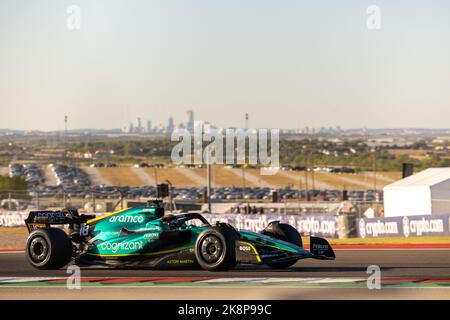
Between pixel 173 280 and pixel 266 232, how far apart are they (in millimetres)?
2605

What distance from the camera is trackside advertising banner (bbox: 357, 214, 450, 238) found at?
30.4 meters

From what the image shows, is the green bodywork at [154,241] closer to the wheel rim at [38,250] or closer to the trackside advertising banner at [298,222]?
the wheel rim at [38,250]

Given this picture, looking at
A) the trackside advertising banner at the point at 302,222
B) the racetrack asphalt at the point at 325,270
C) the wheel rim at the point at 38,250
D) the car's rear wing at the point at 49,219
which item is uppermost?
the car's rear wing at the point at 49,219

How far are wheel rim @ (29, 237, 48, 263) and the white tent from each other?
2578 cm

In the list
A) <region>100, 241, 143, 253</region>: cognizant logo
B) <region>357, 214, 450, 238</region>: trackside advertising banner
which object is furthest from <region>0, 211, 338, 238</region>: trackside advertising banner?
<region>100, 241, 143, 253</region>: cognizant logo

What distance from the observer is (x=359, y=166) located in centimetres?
15350

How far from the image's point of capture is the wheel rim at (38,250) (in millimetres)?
16234

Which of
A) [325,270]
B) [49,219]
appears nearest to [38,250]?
[49,219]

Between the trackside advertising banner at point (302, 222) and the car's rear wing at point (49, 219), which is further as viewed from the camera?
the trackside advertising banner at point (302, 222)

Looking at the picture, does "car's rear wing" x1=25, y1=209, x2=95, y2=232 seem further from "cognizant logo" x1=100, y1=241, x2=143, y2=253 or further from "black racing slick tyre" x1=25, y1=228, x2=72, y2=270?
"cognizant logo" x1=100, y1=241, x2=143, y2=253

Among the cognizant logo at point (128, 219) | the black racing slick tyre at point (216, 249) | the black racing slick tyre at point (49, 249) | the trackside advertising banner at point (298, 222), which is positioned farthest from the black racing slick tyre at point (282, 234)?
the trackside advertising banner at point (298, 222)

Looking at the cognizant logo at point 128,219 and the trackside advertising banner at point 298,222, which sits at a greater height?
the cognizant logo at point 128,219
